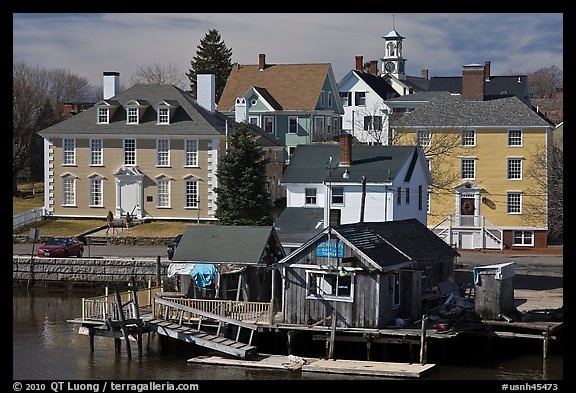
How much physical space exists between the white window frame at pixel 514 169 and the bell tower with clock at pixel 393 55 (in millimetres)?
55578

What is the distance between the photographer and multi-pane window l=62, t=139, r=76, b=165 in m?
64.5

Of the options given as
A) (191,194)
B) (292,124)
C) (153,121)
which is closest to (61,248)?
(191,194)

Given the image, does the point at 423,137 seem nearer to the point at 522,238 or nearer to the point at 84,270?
the point at 522,238

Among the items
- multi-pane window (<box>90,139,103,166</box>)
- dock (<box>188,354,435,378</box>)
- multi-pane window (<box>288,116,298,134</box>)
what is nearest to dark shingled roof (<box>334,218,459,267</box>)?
dock (<box>188,354,435,378</box>)

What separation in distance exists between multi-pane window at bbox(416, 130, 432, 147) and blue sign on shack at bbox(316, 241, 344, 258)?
30.7m

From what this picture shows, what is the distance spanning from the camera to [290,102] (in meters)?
78.2

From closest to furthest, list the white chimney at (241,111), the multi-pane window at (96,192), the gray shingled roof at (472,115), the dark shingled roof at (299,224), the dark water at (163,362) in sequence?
the dark water at (163,362), the dark shingled roof at (299,224), the gray shingled roof at (472,115), the multi-pane window at (96,192), the white chimney at (241,111)

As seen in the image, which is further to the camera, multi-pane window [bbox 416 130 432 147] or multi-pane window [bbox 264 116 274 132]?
multi-pane window [bbox 264 116 274 132]

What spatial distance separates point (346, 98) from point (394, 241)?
56.7 metres

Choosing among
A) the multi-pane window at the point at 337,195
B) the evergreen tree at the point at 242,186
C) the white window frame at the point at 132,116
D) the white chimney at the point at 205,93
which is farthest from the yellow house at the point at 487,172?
the white window frame at the point at 132,116

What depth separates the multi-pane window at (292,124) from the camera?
77.9 metres

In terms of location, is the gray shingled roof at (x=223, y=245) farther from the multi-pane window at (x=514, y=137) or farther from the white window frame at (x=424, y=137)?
the multi-pane window at (x=514, y=137)

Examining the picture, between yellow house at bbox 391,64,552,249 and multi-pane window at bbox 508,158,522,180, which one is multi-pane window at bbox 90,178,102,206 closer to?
yellow house at bbox 391,64,552,249
